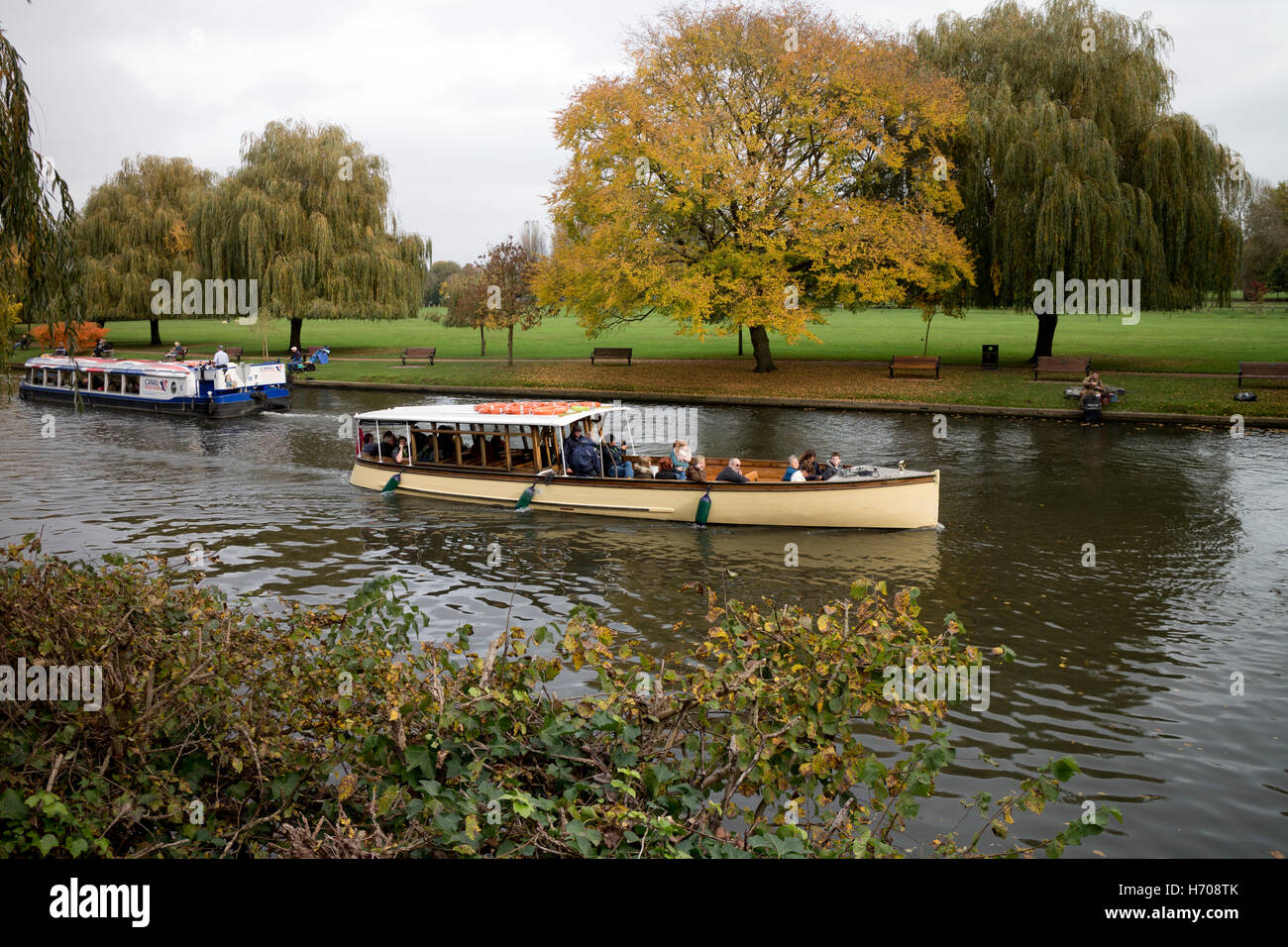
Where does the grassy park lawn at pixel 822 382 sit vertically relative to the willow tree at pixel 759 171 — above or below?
below

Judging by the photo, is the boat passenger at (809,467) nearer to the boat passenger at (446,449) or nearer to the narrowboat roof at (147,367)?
the boat passenger at (446,449)

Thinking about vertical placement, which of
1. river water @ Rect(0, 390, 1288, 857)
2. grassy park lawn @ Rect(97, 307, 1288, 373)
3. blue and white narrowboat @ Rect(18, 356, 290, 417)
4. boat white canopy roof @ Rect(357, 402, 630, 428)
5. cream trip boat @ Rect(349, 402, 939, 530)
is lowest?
river water @ Rect(0, 390, 1288, 857)

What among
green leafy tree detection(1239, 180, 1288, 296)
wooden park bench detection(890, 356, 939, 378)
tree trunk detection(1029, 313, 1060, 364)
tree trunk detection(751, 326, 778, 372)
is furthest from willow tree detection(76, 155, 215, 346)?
green leafy tree detection(1239, 180, 1288, 296)

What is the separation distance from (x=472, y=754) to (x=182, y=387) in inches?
1562

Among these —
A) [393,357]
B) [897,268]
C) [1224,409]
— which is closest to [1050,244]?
[897,268]

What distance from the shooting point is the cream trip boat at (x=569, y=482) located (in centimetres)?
2100

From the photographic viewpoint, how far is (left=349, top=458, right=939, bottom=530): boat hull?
821 inches

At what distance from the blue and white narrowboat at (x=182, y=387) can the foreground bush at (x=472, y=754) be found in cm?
3608

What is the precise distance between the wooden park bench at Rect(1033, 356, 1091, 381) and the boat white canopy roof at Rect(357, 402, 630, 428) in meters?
24.7

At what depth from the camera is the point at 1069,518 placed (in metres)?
22.0

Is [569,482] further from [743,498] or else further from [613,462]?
[743,498]

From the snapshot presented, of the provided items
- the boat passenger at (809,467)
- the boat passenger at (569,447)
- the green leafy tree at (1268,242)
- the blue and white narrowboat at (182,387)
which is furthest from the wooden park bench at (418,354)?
the green leafy tree at (1268,242)

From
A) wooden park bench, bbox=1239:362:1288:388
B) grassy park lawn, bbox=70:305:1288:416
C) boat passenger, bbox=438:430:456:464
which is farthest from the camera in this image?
grassy park lawn, bbox=70:305:1288:416

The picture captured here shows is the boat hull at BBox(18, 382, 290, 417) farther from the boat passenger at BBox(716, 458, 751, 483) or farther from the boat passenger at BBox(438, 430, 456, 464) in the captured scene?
the boat passenger at BBox(716, 458, 751, 483)
